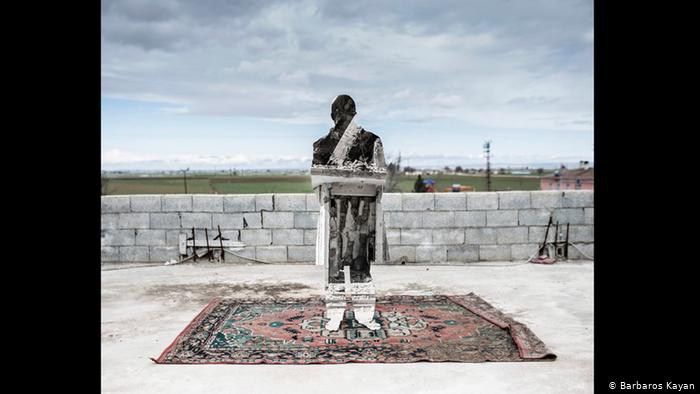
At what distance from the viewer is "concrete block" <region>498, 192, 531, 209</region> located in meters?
9.77

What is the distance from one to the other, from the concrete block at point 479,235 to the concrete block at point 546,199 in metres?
0.87

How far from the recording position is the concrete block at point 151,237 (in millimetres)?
9883

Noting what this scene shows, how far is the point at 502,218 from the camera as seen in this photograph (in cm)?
981

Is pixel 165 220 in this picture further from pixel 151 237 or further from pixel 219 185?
pixel 219 185

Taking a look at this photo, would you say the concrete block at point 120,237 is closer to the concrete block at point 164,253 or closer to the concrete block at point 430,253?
the concrete block at point 164,253

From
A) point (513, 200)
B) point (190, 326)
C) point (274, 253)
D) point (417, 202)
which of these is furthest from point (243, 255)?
point (513, 200)

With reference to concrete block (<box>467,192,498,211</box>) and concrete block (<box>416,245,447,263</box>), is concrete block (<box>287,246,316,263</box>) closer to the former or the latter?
concrete block (<box>416,245,447,263</box>)

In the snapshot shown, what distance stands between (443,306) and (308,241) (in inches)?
147

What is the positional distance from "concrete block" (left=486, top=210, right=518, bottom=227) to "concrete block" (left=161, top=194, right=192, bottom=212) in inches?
205

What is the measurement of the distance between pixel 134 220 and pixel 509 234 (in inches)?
258

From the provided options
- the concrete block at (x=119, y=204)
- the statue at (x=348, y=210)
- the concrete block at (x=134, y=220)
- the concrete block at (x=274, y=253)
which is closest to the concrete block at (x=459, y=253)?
the concrete block at (x=274, y=253)
